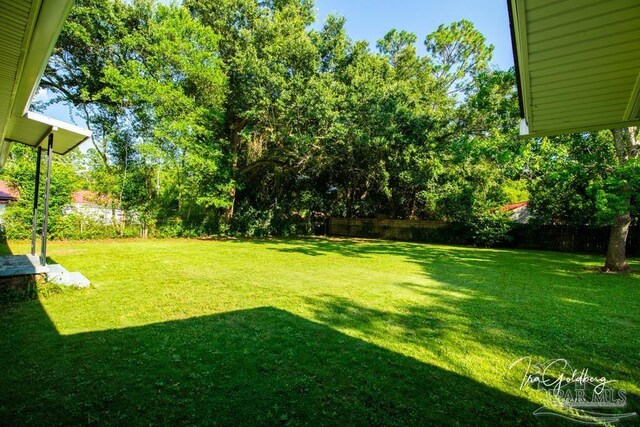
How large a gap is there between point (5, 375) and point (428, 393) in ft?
11.4

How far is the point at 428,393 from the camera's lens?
2449mm

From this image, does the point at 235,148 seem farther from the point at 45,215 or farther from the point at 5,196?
the point at 5,196

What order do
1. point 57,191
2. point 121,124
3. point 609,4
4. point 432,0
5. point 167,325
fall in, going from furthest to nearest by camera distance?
point 121,124 < point 57,191 < point 432,0 < point 167,325 < point 609,4

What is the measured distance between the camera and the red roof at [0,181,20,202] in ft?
36.5

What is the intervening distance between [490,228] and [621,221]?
254 inches

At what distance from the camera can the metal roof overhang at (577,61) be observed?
194 centimetres

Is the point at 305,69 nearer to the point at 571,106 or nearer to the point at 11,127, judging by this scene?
the point at 11,127

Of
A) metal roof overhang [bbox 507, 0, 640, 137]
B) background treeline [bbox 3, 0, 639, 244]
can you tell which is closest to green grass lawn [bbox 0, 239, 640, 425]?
metal roof overhang [bbox 507, 0, 640, 137]

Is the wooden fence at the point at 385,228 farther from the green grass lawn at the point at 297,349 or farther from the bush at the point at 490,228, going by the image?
the green grass lawn at the point at 297,349

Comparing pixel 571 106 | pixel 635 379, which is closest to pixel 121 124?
pixel 571 106

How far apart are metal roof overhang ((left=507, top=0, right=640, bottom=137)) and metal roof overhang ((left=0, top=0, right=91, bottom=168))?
3.14 metres

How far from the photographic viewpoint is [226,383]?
8.26ft
